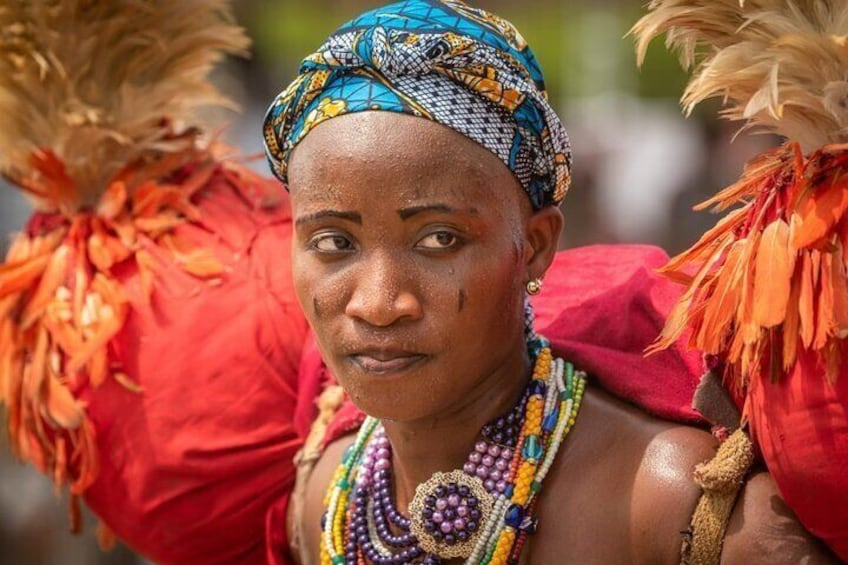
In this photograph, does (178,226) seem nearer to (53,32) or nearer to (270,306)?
(270,306)

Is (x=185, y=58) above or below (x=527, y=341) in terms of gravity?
above

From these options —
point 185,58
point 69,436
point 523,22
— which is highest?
point 185,58

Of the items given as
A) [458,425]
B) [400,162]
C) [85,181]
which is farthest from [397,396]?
[85,181]

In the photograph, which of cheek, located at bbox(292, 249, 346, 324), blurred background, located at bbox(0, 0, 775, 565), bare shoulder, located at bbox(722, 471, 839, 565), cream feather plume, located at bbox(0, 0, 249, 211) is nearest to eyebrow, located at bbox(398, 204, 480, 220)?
cheek, located at bbox(292, 249, 346, 324)

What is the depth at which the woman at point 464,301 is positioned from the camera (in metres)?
1.63

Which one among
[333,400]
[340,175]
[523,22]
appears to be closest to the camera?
[340,175]

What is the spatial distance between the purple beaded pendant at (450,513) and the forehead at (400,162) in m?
0.38

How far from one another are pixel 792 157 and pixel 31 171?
53.5 inches

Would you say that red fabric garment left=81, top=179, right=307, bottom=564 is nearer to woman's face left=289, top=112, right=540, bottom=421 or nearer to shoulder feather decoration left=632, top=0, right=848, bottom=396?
woman's face left=289, top=112, right=540, bottom=421

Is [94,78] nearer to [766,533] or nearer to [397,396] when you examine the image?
[397,396]

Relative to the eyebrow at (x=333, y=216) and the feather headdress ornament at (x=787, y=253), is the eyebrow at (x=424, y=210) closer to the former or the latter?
the eyebrow at (x=333, y=216)

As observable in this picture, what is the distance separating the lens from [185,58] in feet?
7.72

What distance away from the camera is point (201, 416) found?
2.14 metres

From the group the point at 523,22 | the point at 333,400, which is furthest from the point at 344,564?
the point at 523,22
